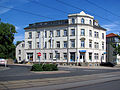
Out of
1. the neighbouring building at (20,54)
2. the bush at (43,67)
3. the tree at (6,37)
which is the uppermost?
the tree at (6,37)

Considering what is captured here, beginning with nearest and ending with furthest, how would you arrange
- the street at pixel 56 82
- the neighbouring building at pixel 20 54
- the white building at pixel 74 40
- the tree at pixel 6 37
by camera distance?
the street at pixel 56 82 < the tree at pixel 6 37 < the white building at pixel 74 40 < the neighbouring building at pixel 20 54

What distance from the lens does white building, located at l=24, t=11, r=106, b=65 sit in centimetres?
4947

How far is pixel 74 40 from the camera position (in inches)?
1967

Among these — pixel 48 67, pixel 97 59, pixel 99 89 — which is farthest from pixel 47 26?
pixel 99 89

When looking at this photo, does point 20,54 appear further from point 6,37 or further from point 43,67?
point 43,67

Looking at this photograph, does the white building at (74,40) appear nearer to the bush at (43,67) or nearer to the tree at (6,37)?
the tree at (6,37)

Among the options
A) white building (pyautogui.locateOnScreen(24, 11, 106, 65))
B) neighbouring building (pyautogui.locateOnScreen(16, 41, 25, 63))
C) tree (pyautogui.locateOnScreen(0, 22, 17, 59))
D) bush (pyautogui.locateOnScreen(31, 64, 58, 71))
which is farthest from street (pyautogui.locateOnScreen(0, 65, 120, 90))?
neighbouring building (pyautogui.locateOnScreen(16, 41, 25, 63))

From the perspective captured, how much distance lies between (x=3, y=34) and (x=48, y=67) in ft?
70.0

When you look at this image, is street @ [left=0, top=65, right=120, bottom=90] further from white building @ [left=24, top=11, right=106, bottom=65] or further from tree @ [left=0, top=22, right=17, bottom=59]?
white building @ [left=24, top=11, right=106, bottom=65]

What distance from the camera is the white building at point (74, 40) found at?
49469 millimetres


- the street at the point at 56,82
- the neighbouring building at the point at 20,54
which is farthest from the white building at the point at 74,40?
the street at the point at 56,82

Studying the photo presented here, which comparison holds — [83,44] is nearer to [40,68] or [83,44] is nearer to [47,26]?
[47,26]

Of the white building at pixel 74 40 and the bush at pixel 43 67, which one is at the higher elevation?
the white building at pixel 74 40

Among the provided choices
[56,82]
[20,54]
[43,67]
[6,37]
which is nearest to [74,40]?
[6,37]
